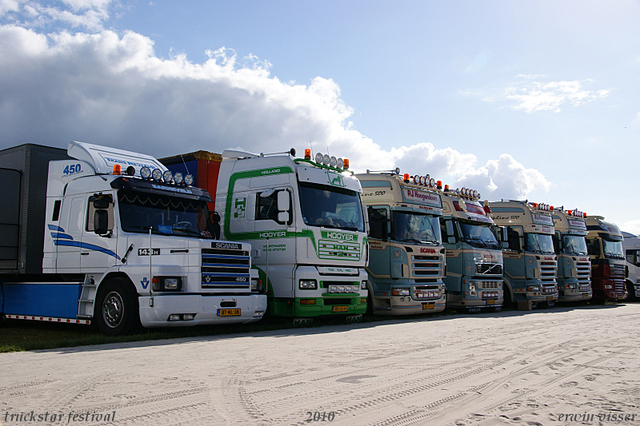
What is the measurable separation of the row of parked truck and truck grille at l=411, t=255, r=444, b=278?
0.03m

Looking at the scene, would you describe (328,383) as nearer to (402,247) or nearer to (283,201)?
(283,201)

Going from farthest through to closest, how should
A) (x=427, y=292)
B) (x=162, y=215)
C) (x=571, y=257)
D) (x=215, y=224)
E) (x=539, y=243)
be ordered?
1. (x=571, y=257)
2. (x=539, y=243)
3. (x=427, y=292)
4. (x=215, y=224)
5. (x=162, y=215)

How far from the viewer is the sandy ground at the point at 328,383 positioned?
14.4 ft

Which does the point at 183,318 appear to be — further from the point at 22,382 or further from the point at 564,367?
the point at 564,367

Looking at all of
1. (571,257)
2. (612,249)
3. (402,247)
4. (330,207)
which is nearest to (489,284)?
(402,247)

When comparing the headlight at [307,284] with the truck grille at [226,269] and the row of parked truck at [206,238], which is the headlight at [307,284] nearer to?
the row of parked truck at [206,238]

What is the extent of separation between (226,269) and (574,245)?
18630 millimetres

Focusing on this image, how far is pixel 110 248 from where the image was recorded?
10.3m

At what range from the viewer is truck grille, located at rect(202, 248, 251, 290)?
1006 centimetres

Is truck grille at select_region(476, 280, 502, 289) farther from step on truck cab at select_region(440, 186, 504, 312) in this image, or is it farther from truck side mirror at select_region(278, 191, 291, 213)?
truck side mirror at select_region(278, 191, 291, 213)

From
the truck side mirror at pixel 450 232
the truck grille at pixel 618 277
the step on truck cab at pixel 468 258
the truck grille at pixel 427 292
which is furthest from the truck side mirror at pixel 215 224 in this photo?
the truck grille at pixel 618 277

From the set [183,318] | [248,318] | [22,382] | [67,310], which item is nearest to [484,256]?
[248,318]

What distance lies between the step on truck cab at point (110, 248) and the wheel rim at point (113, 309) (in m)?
0.02

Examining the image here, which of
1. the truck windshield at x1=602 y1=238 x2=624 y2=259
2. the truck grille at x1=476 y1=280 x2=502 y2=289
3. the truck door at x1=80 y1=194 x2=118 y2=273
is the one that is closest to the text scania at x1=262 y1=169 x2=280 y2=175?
the truck door at x1=80 y1=194 x2=118 y2=273
